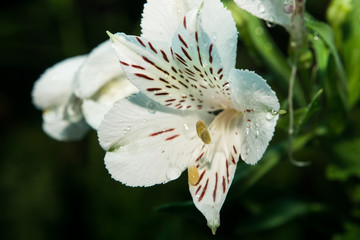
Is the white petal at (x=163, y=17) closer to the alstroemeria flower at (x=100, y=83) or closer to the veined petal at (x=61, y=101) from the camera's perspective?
the alstroemeria flower at (x=100, y=83)

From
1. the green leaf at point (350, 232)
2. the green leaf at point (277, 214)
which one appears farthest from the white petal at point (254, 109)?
the green leaf at point (350, 232)

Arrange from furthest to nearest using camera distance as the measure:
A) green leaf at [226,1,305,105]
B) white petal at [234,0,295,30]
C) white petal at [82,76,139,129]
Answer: green leaf at [226,1,305,105], white petal at [82,76,139,129], white petal at [234,0,295,30]

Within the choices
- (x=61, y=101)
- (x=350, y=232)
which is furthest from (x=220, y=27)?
(x=350, y=232)

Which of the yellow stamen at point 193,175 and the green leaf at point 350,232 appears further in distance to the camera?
the green leaf at point 350,232

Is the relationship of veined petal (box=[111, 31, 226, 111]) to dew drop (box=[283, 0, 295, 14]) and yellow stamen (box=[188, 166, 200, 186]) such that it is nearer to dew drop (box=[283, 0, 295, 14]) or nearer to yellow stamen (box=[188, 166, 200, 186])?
yellow stamen (box=[188, 166, 200, 186])

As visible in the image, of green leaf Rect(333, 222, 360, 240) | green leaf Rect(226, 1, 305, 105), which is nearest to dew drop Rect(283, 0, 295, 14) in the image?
green leaf Rect(226, 1, 305, 105)

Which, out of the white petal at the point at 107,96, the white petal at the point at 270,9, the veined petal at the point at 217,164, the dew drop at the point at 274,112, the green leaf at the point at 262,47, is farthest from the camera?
the green leaf at the point at 262,47

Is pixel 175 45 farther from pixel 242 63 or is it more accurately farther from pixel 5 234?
pixel 5 234
